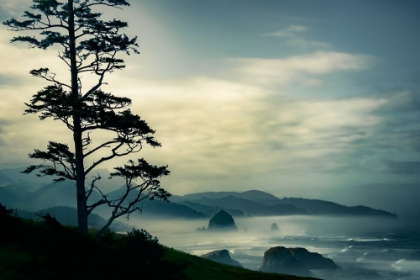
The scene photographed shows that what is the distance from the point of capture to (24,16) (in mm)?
26297

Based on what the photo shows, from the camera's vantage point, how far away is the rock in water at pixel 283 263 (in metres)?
108

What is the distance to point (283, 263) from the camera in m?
109

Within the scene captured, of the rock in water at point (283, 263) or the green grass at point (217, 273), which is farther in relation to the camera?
the rock in water at point (283, 263)

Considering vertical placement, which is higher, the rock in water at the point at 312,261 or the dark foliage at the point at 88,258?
the dark foliage at the point at 88,258

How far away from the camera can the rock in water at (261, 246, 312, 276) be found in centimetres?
10806

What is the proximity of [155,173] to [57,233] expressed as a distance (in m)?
10.9

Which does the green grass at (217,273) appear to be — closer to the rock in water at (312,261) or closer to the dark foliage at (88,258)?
the dark foliage at (88,258)

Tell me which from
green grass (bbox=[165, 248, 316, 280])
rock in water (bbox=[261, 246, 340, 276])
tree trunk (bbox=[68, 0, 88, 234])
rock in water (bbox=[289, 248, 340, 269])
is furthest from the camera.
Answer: rock in water (bbox=[289, 248, 340, 269])

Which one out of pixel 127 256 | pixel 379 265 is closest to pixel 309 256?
pixel 379 265

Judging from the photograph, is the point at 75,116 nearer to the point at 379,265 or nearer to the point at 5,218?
the point at 5,218

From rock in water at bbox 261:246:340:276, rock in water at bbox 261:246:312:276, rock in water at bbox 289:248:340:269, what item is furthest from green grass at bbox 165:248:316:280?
rock in water at bbox 289:248:340:269

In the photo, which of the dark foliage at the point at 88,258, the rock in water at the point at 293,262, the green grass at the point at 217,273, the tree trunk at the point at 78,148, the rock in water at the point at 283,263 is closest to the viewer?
the dark foliage at the point at 88,258

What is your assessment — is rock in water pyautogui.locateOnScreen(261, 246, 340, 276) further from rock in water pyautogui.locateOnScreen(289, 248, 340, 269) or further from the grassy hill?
the grassy hill

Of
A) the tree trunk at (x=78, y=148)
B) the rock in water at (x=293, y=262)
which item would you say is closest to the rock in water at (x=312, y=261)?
the rock in water at (x=293, y=262)
